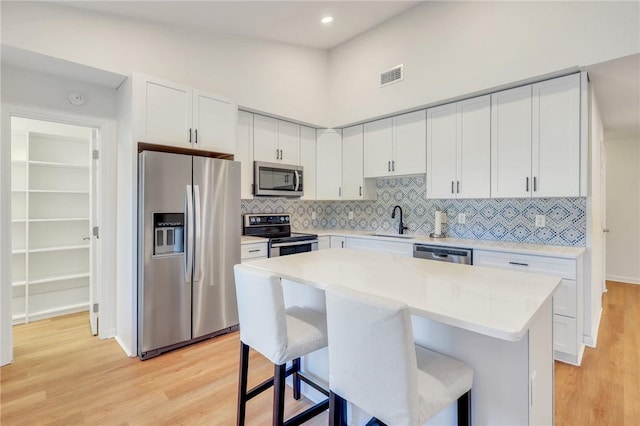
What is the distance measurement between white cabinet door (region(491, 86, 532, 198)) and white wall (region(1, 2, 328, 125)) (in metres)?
2.16

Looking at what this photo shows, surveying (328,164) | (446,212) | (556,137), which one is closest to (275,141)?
(328,164)

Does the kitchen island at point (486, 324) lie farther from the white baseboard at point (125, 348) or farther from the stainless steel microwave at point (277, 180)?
the stainless steel microwave at point (277, 180)

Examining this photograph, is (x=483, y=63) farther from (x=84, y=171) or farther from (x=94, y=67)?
(x=84, y=171)

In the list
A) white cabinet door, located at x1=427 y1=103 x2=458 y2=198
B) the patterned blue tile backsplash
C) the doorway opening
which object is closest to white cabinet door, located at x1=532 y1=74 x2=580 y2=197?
the patterned blue tile backsplash

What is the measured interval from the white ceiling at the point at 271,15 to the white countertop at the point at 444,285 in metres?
2.41

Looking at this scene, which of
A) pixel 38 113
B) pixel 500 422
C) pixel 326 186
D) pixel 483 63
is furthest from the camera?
pixel 326 186

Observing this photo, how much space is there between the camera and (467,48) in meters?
3.06

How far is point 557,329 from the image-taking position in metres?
2.56

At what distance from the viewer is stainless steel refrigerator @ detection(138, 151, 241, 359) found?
260cm

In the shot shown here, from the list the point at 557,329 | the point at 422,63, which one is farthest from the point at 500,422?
the point at 422,63

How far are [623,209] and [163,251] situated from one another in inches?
258

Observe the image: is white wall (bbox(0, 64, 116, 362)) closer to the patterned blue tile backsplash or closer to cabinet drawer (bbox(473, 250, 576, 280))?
the patterned blue tile backsplash

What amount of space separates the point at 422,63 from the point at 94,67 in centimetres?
309

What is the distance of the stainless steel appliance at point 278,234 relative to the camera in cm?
353
